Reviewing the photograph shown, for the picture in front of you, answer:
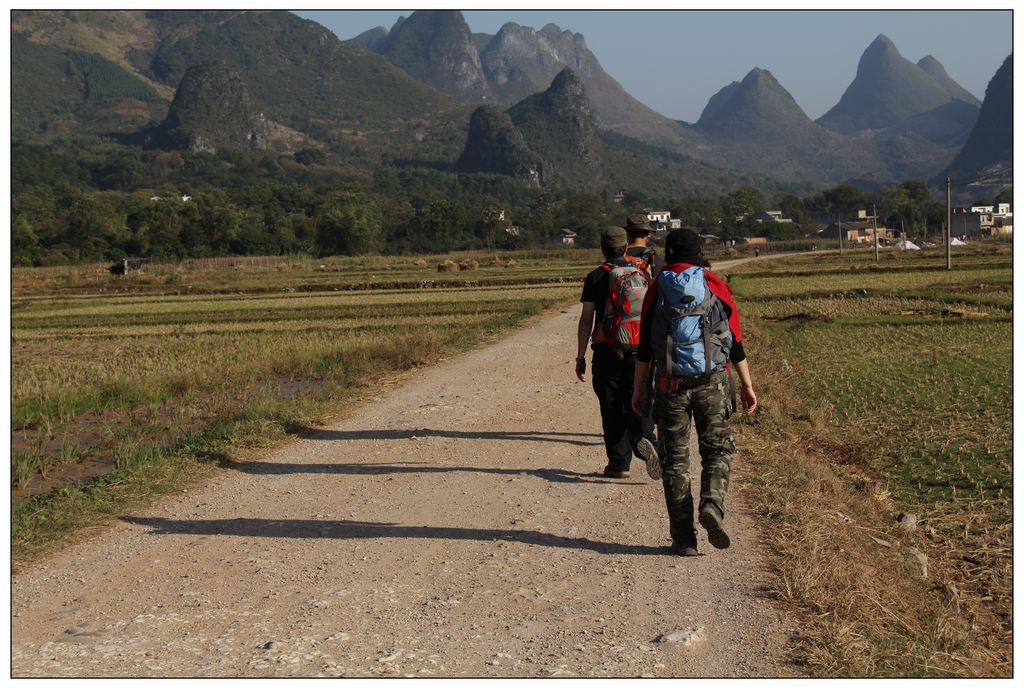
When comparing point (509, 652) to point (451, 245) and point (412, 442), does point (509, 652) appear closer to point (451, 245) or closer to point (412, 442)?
point (412, 442)

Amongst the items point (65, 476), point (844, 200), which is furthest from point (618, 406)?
point (844, 200)

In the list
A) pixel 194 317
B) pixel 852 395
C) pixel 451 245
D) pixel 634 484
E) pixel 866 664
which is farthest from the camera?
pixel 451 245

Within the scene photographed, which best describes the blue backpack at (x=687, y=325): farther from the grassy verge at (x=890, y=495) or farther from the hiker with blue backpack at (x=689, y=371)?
the grassy verge at (x=890, y=495)

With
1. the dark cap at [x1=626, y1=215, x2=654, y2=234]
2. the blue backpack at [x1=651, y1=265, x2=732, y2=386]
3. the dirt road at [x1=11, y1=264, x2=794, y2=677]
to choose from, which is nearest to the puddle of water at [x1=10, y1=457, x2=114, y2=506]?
the dirt road at [x1=11, y1=264, x2=794, y2=677]

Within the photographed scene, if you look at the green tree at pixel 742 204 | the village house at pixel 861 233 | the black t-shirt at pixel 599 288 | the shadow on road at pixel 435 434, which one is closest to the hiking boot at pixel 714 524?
the black t-shirt at pixel 599 288

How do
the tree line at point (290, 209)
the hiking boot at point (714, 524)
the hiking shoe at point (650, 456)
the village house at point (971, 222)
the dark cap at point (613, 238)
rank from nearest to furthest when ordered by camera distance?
1. the hiking boot at point (714, 524)
2. the hiking shoe at point (650, 456)
3. the dark cap at point (613, 238)
4. the tree line at point (290, 209)
5. the village house at point (971, 222)

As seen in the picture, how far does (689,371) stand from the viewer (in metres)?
5.29

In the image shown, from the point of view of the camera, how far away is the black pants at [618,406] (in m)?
6.91

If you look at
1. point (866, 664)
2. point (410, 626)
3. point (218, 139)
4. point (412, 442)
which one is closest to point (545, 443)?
point (412, 442)

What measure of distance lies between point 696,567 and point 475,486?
7.17 feet

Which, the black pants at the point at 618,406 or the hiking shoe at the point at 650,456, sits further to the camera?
the black pants at the point at 618,406

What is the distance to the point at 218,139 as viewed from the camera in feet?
655

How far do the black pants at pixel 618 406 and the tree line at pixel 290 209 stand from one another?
57.9 meters

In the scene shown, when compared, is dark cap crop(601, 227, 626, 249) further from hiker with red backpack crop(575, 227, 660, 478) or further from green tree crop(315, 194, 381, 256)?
green tree crop(315, 194, 381, 256)
